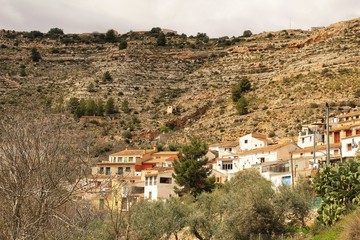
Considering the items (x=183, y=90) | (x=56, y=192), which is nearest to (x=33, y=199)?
(x=56, y=192)

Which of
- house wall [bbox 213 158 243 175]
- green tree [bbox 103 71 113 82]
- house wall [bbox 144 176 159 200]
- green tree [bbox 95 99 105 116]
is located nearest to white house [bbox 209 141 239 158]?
house wall [bbox 213 158 243 175]

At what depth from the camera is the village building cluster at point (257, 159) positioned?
4803 centimetres

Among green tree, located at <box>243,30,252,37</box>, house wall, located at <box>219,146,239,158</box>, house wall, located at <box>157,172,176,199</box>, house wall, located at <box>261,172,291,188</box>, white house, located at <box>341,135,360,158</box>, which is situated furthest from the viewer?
green tree, located at <box>243,30,252,37</box>

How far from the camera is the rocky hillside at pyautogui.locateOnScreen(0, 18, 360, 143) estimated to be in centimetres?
8338

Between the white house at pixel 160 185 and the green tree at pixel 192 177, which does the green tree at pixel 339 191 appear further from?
the white house at pixel 160 185

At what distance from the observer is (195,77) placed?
12012 centimetres

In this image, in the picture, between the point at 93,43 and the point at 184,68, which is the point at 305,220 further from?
the point at 93,43

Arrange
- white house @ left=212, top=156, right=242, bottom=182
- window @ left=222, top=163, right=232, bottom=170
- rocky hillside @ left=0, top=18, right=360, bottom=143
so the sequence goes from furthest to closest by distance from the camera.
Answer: rocky hillside @ left=0, top=18, right=360, bottom=143 → window @ left=222, top=163, right=232, bottom=170 → white house @ left=212, top=156, right=242, bottom=182

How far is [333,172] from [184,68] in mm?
103924

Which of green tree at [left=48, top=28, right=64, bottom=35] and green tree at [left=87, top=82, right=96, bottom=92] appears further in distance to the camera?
green tree at [left=48, top=28, right=64, bottom=35]

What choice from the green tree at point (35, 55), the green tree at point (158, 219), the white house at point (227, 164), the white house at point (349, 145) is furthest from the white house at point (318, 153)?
the green tree at point (35, 55)

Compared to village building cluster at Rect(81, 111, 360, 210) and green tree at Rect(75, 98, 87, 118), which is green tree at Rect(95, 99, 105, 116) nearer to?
green tree at Rect(75, 98, 87, 118)

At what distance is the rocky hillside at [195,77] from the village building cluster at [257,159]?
32.9ft

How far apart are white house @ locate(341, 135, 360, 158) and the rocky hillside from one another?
2374 centimetres
